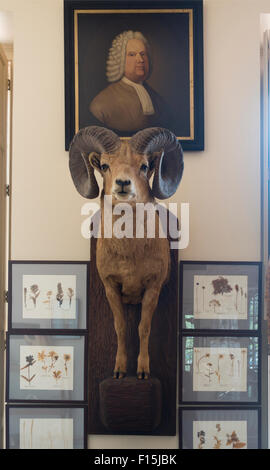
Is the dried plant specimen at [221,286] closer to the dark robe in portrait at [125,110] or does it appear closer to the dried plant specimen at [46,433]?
the dark robe in portrait at [125,110]

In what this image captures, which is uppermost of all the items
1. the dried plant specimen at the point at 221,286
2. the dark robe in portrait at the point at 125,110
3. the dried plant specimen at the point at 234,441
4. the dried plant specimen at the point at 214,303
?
the dark robe in portrait at the point at 125,110

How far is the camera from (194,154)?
2512mm

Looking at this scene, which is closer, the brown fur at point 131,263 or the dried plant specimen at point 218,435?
the brown fur at point 131,263

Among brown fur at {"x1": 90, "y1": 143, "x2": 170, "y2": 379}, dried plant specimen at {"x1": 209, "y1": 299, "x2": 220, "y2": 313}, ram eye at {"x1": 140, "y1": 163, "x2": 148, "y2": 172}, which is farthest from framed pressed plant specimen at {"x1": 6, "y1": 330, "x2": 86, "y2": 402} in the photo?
ram eye at {"x1": 140, "y1": 163, "x2": 148, "y2": 172}

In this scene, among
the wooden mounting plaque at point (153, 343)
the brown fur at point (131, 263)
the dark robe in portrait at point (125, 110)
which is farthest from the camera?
the dark robe in portrait at point (125, 110)

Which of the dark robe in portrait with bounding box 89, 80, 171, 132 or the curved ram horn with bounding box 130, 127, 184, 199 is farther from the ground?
the dark robe in portrait with bounding box 89, 80, 171, 132

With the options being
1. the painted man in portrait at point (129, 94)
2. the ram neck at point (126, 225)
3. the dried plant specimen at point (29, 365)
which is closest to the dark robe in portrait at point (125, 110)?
the painted man in portrait at point (129, 94)

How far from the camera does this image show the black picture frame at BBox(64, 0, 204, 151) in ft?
8.18

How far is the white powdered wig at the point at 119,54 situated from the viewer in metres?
2.52

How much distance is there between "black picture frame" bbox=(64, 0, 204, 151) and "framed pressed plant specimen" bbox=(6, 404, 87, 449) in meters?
1.31

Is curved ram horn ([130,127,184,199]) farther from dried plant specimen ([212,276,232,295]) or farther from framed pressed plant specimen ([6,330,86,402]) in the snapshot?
framed pressed plant specimen ([6,330,86,402])

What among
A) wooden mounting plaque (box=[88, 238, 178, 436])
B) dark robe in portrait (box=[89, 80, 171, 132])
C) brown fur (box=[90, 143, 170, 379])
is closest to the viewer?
brown fur (box=[90, 143, 170, 379])

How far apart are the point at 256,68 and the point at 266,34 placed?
173 millimetres

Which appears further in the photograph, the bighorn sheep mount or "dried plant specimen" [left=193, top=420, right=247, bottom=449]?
"dried plant specimen" [left=193, top=420, right=247, bottom=449]
